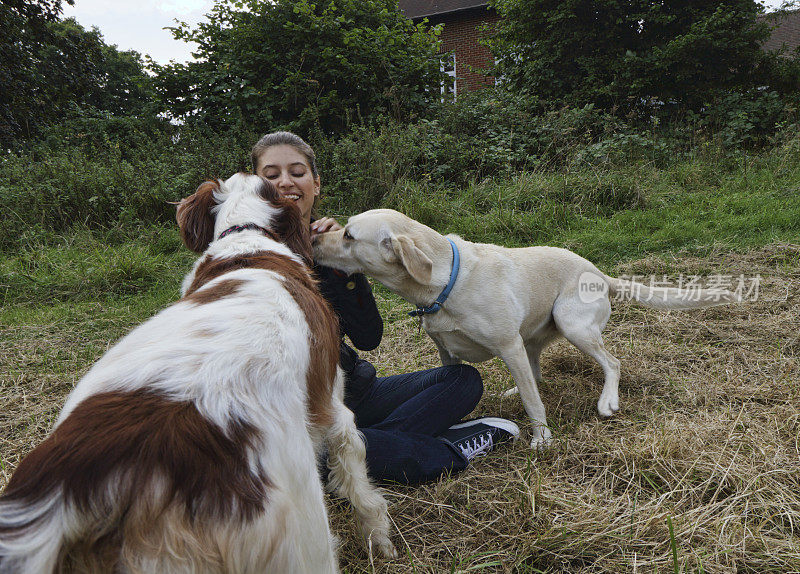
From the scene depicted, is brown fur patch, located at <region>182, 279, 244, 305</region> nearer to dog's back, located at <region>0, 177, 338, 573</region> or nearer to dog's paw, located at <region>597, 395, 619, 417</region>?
dog's back, located at <region>0, 177, 338, 573</region>

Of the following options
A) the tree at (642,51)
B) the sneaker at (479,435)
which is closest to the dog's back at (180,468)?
the sneaker at (479,435)

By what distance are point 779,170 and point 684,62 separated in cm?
287

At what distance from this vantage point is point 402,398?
2.58 m

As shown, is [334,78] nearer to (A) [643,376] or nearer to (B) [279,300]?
(A) [643,376]

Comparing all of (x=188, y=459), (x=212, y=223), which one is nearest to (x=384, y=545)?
(x=188, y=459)

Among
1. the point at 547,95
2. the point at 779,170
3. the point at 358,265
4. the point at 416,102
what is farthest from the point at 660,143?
the point at 358,265

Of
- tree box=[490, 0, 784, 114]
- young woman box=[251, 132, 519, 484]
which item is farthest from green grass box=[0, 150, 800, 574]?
tree box=[490, 0, 784, 114]

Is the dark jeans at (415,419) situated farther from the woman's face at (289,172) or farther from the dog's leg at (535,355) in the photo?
the woman's face at (289,172)

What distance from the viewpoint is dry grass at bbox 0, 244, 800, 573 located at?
170 cm

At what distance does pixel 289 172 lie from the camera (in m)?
2.61

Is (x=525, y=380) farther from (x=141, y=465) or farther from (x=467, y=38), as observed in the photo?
(x=467, y=38)

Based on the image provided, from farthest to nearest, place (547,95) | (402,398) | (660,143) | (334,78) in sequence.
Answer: (547,95) → (334,78) → (660,143) → (402,398)

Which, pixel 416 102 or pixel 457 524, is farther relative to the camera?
pixel 416 102

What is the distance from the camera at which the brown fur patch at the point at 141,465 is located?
839 millimetres
